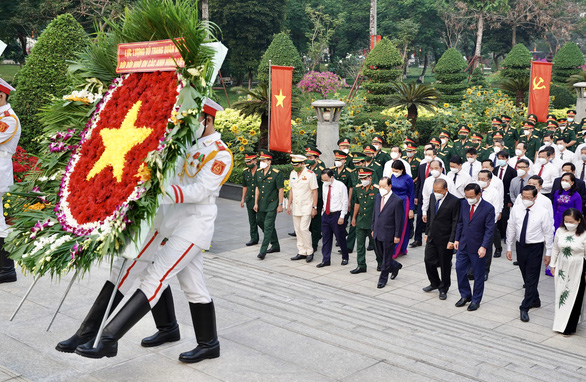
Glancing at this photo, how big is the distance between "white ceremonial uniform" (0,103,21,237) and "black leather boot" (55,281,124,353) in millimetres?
2787

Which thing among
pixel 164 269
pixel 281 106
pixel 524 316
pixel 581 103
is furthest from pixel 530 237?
pixel 581 103

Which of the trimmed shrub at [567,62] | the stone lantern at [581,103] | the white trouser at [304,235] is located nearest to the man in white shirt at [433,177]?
the white trouser at [304,235]

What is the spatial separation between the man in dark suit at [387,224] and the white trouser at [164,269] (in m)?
4.17

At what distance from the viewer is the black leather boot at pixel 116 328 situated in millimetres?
5066

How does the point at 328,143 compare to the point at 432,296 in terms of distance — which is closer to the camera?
the point at 432,296

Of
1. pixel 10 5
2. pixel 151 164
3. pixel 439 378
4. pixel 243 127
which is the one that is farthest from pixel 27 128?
pixel 10 5

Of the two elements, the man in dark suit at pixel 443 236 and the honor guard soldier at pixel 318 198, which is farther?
the honor guard soldier at pixel 318 198

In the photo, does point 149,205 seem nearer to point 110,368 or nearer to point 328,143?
point 110,368

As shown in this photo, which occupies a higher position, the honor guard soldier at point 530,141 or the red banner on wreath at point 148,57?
the red banner on wreath at point 148,57

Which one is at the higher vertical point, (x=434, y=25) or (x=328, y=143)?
(x=434, y=25)

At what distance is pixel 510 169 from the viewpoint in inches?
493

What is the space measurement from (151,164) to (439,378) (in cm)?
291

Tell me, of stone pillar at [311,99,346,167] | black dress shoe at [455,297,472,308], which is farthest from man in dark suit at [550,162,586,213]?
stone pillar at [311,99,346,167]

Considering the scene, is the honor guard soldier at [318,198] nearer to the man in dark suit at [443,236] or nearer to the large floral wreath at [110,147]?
the man in dark suit at [443,236]
